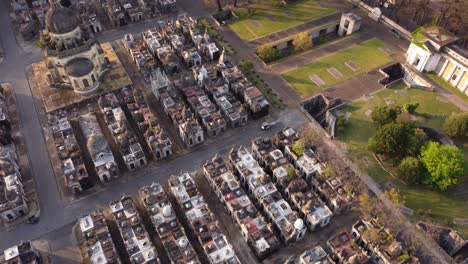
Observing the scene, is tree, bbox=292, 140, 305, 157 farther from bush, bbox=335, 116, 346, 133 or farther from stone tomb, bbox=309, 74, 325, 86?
stone tomb, bbox=309, 74, 325, 86

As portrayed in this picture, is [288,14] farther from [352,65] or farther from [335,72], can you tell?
[335,72]

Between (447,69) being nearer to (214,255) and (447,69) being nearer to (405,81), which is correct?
(405,81)

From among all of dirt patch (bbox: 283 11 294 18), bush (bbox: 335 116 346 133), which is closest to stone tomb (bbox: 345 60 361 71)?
bush (bbox: 335 116 346 133)

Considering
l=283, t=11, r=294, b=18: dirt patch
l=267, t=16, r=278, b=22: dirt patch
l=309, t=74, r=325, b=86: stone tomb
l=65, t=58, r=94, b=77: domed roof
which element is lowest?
l=309, t=74, r=325, b=86: stone tomb

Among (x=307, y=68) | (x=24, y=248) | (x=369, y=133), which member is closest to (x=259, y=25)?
(x=307, y=68)

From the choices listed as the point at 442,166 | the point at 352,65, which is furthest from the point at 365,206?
the point at 352,65

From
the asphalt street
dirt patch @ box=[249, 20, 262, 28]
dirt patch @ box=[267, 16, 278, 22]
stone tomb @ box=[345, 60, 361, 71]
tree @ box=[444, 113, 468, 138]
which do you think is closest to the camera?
the asphalt street

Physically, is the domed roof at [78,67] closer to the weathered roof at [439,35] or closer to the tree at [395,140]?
the tree at [395,140]
